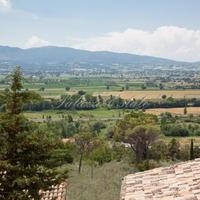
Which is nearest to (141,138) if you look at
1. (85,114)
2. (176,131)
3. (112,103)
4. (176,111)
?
(176,131)

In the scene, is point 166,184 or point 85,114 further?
point 85,114

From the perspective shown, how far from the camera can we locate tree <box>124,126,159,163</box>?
122 feet

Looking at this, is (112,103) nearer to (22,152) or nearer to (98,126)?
(98,126)

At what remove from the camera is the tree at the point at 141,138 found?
3728cm

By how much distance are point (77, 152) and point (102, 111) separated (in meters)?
51.5

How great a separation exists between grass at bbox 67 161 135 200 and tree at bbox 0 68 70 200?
600 centimetres

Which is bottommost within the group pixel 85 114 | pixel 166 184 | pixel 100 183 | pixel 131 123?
pixel 85 114

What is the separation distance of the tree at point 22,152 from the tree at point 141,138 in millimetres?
25025

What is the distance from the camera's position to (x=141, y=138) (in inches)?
1527

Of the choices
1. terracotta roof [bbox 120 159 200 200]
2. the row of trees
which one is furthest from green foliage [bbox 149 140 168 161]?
the row of trees

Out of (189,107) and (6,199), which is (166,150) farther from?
(189,107)

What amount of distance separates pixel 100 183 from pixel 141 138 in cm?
1248

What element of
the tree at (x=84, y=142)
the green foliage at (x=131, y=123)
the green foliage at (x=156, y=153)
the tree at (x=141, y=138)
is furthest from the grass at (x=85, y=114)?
the tree at (x=141, y=138)

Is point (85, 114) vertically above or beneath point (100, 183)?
beneath
